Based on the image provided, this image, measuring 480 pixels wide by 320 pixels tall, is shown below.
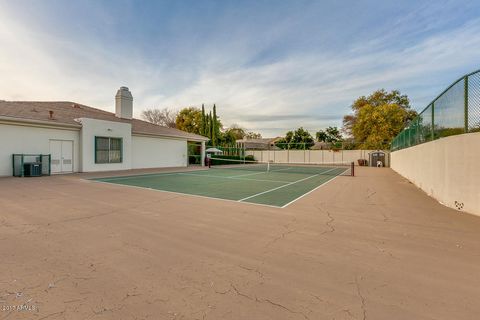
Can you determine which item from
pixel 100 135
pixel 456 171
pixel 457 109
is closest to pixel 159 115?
pixel 100 135

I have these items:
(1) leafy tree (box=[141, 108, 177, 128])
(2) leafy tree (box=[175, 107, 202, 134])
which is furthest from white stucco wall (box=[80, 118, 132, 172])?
(1) leafy tree (box=[141, 108, 177, 128])

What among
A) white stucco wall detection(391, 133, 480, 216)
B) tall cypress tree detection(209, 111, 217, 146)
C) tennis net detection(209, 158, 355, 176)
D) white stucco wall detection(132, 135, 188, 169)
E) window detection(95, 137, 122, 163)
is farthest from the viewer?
tall cypress tree detection(209, 111, 217, 146)

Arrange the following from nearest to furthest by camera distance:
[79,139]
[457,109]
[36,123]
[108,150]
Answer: [457,109]
[36,123]
[79,139]
[108,150]

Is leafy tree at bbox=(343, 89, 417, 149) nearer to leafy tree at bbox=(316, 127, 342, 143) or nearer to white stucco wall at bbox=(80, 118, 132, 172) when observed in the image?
leafy tree at bbox=(316, 127, 342, 143)

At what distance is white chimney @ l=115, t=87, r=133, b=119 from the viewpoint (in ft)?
77.2

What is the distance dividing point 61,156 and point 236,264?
1781 centimetres

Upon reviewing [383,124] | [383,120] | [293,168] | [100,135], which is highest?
[383,120]

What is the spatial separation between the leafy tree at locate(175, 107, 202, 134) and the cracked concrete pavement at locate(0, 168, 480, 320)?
40548 mm

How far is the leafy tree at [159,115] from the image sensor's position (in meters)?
61.5

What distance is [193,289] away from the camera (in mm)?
2828

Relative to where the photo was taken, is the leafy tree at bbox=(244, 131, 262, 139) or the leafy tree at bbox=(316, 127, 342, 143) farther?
the leafy tree at bbox=(244, 131, 262, 139)

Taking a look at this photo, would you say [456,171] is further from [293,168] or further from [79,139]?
[293,168]

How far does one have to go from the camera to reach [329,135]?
2489 inches

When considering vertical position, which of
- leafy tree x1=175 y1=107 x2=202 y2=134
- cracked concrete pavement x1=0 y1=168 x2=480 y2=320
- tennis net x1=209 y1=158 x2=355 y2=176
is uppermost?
leafy tree x1=175 y1=107 x2=202 y2=134
